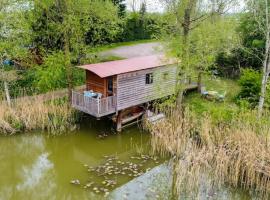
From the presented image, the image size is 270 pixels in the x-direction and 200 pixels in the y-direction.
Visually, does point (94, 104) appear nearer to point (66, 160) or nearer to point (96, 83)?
point (96, 83)

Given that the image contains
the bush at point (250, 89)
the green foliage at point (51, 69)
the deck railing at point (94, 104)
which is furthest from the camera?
the bush at point (250, 89)

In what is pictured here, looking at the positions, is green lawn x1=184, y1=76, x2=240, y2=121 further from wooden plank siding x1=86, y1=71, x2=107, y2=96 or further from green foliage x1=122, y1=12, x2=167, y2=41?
green foliage x1=122, y1=12, x2=167, y2=41

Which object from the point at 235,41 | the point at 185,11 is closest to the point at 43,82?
the point at 185,11

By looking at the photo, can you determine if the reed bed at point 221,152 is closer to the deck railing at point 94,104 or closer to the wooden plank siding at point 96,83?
the deck railing at point 94,104

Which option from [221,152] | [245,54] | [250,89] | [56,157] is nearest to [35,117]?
[56,157]

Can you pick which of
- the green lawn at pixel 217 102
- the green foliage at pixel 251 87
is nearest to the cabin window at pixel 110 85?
the green lawn at pixel 217 102

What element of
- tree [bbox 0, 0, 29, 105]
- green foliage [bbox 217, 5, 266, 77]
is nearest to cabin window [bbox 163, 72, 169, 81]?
green foliage [bbox 217, 5, 266, 77]

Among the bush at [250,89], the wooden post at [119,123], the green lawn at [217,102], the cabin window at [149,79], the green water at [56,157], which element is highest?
the cabin window at [149,79]
